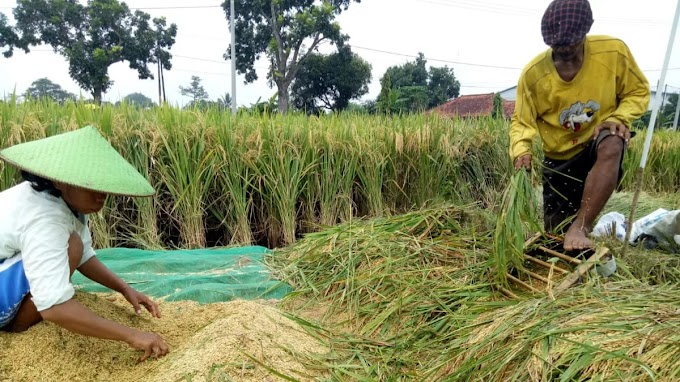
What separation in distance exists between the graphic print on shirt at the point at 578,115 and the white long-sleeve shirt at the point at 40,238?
236 cm

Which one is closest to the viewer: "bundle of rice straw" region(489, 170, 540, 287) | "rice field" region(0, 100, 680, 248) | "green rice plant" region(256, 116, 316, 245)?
"bundle of rice straw" region(489, 170, 540, 287)

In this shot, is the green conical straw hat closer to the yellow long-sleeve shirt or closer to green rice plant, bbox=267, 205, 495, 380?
green rice plant, bbox=267, 205, 495, 380

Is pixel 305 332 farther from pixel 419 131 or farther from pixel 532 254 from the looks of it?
pixel 419 131

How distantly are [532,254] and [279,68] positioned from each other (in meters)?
23.3

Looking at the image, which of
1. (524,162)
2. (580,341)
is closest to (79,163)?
(580,341)

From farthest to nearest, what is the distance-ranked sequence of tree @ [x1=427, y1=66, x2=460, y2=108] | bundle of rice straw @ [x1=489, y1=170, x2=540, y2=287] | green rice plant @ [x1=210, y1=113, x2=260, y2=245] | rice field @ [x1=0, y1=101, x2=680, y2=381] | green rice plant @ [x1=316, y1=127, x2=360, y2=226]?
tree @ [x1=427, y1=66, x2=460, y2=108] → green rice plant @ [x1=316, y1=127, x2=360, y2=226] → green rice plant @ [x1=210, y1=113, x2=260, y2=245] → bundle of rice straw @ [x1=489, y1=170, x2=540, y2=287] → rice field @ [x1=0, y1=101, x2=680, y2=381]

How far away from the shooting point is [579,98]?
234 centimetres

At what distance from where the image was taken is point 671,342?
1.03 m

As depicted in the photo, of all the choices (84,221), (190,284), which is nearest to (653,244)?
(190,284)

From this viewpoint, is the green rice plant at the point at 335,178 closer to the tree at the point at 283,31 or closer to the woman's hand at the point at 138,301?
→ the woman's hand at the point at 138,301

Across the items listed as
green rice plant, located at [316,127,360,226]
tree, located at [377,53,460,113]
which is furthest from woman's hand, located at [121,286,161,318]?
tree, located at [377,53,460,113]

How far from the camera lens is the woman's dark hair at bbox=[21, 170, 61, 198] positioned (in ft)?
4.78

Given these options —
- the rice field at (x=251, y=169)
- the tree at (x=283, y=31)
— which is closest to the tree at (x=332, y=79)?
the tree at (x=283, y=31)

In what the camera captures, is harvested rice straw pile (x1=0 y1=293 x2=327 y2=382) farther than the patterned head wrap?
No
